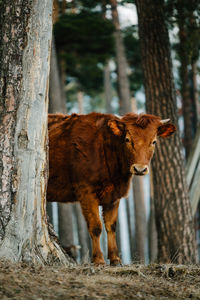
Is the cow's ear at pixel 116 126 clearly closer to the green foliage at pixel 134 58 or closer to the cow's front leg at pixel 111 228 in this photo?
the cow's front leg at pixel 111 228

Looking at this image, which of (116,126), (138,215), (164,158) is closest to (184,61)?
(164,158)

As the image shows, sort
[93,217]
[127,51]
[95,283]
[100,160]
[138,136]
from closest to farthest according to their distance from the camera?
[95,283] → [138,136] → [93,217] → [100,160] → [127,51]

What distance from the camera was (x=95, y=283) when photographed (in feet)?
15.9

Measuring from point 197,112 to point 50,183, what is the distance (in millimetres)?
15198

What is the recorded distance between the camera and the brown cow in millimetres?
7164

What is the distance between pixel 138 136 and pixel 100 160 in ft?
2.63

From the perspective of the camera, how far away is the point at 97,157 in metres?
7.50

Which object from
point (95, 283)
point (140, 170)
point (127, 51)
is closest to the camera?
point (95, 283)

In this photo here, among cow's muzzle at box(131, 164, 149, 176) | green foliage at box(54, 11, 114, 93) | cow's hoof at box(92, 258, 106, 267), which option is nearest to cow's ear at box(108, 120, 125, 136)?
cow's muzzle at box(131, 164, 149, 176)

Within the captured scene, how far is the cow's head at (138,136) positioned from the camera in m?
6.95

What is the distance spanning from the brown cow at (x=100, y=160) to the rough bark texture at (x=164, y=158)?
1736 mm

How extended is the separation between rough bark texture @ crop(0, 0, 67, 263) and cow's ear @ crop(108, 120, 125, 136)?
1.66 metres

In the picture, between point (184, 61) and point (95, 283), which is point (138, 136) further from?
point (184, 61)

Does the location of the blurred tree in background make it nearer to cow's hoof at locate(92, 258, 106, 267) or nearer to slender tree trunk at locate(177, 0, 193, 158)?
slender tree trunk at locate(177, 0, 193, 158)
